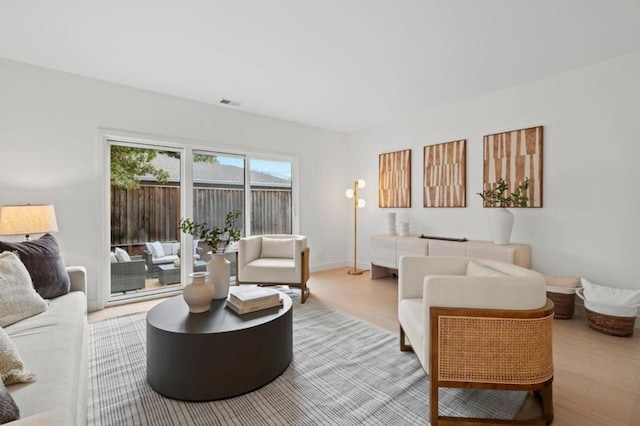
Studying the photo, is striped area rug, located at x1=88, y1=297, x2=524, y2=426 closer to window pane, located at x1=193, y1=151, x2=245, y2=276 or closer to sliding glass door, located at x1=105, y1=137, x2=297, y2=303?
sliding glass door, located at x1=105, y1=137, x2=297, y2=303

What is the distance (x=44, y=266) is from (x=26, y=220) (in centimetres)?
66

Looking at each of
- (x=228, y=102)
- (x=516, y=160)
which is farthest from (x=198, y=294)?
(x=516, y=160)

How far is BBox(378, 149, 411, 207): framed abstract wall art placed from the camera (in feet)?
16.5

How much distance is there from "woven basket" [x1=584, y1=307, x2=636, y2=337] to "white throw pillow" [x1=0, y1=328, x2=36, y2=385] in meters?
4.05

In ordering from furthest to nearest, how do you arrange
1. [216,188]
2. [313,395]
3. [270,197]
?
[270,197] → [216,188] → [313,395]

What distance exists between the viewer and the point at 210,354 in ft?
5.85

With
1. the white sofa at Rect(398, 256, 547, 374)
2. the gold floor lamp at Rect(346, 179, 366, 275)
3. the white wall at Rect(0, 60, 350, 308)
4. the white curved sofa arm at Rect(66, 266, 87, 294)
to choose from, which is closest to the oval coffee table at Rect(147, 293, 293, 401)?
the white sofa at Rect(398, 256, 547, 374)

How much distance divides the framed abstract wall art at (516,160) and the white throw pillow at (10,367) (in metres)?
4.44

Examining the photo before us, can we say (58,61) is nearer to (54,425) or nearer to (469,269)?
(54,425)

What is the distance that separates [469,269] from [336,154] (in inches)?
163

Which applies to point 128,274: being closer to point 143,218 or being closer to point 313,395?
point 143,218

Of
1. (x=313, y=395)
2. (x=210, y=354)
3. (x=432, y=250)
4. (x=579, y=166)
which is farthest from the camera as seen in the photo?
(x=432, y=250)

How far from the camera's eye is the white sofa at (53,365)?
110 cm

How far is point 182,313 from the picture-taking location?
211 centimetres
